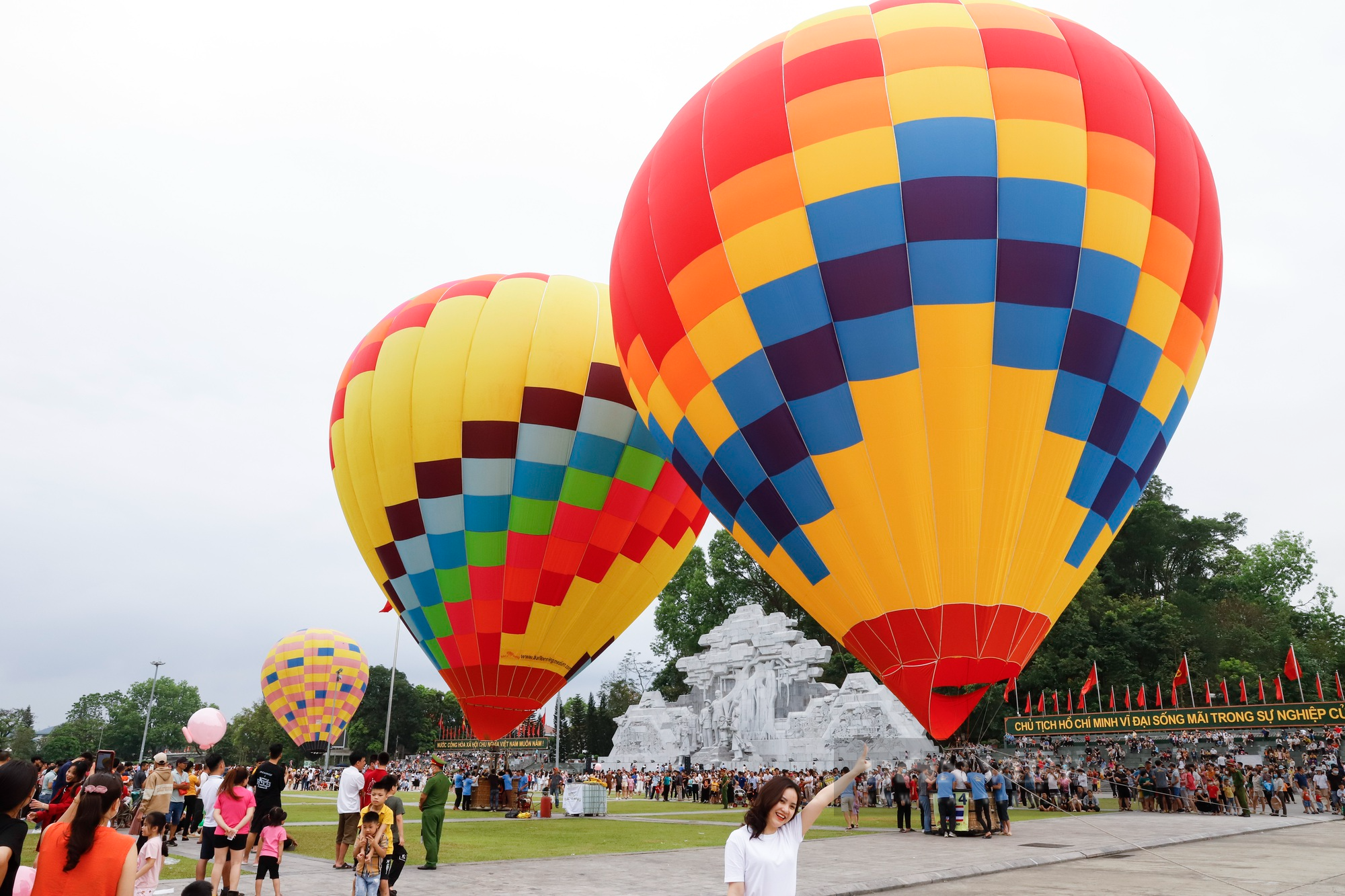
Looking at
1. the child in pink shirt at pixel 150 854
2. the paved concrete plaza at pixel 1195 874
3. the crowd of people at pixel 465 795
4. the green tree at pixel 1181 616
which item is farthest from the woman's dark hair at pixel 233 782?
the green tree at pixel 1181 616

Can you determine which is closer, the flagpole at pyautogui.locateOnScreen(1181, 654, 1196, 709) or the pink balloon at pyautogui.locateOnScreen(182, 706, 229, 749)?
the pink balloon at pyautogui.locateOnScreen(182, 706, 229, 749)

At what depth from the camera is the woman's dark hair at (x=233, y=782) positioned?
22.9 ft

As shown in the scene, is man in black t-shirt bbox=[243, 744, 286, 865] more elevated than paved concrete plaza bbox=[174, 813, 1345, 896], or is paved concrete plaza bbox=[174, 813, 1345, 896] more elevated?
man in black t-shirt bbox=[243, 744, 286, 865]

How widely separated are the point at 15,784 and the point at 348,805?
267 inches

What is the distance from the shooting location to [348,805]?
385 inches

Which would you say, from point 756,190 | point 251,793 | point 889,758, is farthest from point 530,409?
point 889,758

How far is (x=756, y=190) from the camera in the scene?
9844mm

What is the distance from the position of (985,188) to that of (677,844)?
9.96 m

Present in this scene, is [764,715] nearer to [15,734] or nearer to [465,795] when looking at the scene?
[465,795]

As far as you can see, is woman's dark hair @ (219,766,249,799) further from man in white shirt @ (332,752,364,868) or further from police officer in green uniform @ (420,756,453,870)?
police officer in green uniform @ (420,756,453,870)

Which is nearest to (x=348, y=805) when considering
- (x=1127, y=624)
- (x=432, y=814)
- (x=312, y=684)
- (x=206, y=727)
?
(x=432, y=814)

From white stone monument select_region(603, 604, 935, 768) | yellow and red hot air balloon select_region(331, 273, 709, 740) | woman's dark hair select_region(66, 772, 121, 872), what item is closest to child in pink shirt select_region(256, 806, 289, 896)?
woman's dark hair select_region(66, 772, 121, 872)

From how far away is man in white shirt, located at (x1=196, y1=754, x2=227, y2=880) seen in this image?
732 centimetres

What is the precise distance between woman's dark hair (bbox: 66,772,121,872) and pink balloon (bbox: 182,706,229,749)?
18.9 meters
